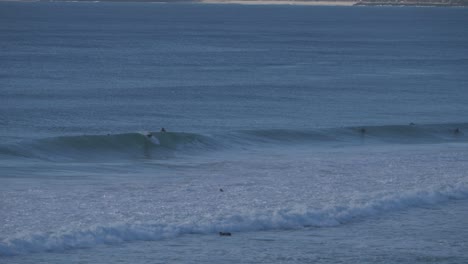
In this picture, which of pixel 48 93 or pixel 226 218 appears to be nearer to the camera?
pixel 226 218

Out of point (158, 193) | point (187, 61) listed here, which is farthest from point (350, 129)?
point (187, 61)

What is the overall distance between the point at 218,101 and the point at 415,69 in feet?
90.2

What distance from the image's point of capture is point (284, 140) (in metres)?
31.3

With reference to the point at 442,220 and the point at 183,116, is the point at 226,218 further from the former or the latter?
the point at 183,116

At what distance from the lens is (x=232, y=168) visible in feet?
79.8

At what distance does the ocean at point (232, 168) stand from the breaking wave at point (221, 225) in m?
0.03

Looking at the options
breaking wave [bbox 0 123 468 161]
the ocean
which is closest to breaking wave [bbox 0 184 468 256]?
the ocean

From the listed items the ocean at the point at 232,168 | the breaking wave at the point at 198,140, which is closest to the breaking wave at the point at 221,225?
the ocean at the point at 232,168

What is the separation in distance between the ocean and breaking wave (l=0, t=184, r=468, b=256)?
0.03m

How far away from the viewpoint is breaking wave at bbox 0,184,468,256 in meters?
15.8

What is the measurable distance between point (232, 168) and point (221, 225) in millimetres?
6967

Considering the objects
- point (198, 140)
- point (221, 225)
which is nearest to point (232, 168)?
point (198, 140)

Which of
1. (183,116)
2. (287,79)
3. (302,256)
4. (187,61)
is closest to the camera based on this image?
(302,256)

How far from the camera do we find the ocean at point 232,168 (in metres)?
16.3
